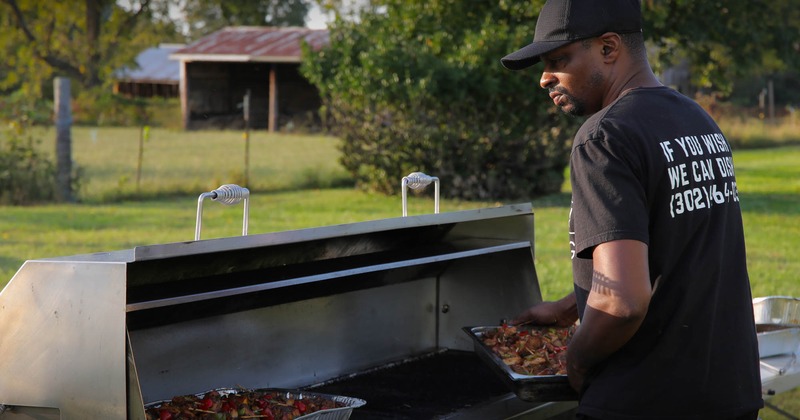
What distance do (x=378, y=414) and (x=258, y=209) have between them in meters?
11.7

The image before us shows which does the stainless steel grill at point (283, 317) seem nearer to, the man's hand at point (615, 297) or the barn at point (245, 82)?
the man's hand at point (615, 297)

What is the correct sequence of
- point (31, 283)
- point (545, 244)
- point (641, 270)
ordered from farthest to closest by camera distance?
point (545, 244) → point (31, 283) → point (641, 270)

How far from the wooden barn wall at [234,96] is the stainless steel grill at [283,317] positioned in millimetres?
30362

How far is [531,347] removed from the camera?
373 cm

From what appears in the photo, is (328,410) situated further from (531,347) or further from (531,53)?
(531,53)

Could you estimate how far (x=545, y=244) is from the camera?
11812 millimetres

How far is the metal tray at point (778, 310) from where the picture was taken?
5.09m

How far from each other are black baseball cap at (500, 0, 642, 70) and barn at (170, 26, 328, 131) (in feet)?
101

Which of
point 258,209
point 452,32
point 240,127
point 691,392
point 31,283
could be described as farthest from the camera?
point 240,127

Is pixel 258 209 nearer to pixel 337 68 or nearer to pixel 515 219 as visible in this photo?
pixel 337 68

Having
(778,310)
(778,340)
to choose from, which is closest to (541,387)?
(778,340)

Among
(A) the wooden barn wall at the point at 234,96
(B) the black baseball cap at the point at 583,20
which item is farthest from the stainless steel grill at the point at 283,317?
(A) the wooden barn wall at the point at 234,96

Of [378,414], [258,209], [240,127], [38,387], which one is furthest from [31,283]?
[240,127]

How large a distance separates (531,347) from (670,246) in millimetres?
1398
